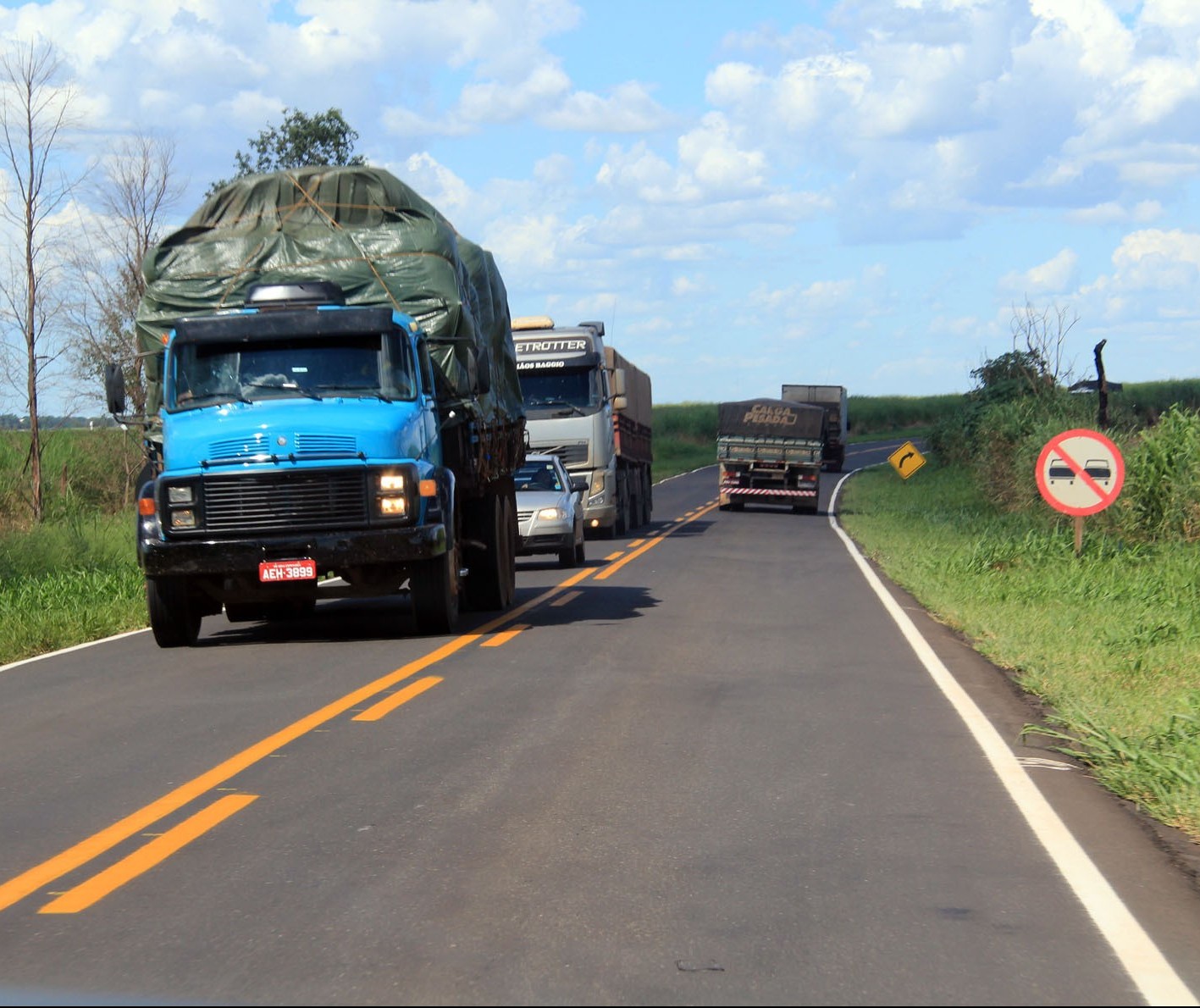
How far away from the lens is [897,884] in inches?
228

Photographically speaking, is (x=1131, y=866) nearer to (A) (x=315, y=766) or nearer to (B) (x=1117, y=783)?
(B) (x=1117, y=783)

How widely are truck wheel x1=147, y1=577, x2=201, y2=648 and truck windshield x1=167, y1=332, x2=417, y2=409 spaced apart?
1.48 metres

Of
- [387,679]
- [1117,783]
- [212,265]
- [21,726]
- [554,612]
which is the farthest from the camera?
[554,612]

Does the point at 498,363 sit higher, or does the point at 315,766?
the point at 498,363

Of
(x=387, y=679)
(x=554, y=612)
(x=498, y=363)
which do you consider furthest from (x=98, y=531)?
(x=387, y=679)

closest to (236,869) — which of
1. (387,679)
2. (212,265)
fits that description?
(387,679)

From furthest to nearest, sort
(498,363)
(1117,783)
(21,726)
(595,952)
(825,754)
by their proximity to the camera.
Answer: (498,363)
(21,726)
(825,754)
(1117,783)
(595,952)

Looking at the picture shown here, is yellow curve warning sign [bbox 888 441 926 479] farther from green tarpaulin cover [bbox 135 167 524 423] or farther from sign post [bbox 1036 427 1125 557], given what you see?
green tarpaulin cover [bbox 135 167 524 423]

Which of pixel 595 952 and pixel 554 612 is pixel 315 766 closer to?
pixel 595 952

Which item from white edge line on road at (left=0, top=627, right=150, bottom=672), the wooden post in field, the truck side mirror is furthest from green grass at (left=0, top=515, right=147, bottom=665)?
the wooden post in field

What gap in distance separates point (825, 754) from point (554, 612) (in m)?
8.17

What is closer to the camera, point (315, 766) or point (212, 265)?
point (315, 766)

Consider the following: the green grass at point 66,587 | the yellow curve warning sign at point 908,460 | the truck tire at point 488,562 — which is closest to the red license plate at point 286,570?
the green grass at point 66,587

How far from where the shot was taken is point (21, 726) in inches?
381
